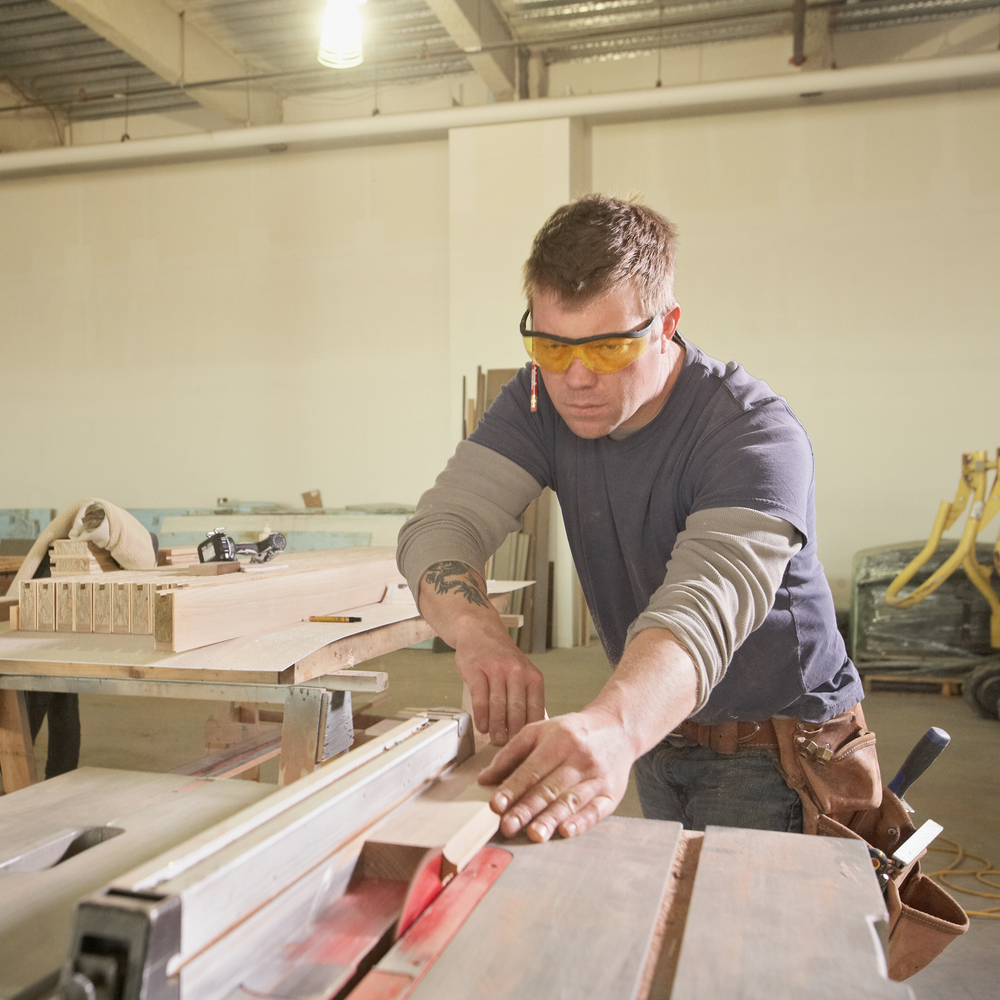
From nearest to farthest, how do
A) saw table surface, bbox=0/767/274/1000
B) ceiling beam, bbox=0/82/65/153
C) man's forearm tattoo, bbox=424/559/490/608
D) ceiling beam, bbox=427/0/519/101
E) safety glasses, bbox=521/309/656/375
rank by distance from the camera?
saw table surface, bbox=0/767/274/1000 → safety glasses, bbox=521/309/656/375 → man's forearm tattoo, bbox=424/559/490/608 → ceiling beam, bbox=427/0/519/101 → ceiling beam, bbox=0/82/65/153

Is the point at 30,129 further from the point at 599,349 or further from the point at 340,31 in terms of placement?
the point at 599,349

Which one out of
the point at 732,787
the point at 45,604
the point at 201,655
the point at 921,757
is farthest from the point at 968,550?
the point at 45,604

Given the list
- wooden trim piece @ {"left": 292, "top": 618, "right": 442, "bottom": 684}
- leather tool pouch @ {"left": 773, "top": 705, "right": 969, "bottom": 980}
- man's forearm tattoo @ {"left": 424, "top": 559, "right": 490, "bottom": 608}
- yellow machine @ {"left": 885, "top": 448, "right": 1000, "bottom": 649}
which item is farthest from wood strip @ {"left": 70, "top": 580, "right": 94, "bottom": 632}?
yellow machine @ {"left": 885, "top": 448, "right": 1000, "bottom": 649}

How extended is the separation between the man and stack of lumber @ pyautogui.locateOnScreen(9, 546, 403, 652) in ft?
2.30

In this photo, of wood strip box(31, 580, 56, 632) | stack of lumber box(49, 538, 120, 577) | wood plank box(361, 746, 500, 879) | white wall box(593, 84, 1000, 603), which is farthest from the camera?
white wall box(593, 84, 1000, 603)

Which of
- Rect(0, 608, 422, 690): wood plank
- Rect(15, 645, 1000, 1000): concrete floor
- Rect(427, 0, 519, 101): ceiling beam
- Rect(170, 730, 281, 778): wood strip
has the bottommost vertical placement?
Rect(15, 645, 1000, 1000): concrete floor

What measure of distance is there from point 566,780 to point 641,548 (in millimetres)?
648

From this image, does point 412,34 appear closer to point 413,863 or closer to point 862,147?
point 862,147

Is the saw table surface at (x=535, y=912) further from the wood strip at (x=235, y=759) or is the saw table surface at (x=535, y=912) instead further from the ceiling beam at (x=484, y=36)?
the ceiling beam at (x=484, y=36)

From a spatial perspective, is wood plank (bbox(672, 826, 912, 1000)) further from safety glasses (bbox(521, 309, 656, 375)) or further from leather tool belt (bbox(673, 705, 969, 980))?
safety glasses (bbox(521, 309, 656, 375))

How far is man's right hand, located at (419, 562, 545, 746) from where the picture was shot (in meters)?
1.32

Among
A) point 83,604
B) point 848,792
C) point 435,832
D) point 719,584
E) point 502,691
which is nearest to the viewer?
point 435,832

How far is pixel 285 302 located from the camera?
7266 millimetres

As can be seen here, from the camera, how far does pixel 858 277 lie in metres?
6.08
